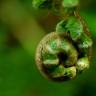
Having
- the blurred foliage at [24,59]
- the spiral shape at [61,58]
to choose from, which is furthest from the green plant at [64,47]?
the blurred foliage at [24,59]

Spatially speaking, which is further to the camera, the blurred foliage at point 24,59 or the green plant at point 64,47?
the blurred foliage at point 24,59

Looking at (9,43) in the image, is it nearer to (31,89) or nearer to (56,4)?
(31,89)

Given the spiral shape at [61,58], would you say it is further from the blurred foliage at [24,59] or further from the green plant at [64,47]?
the blurred foliage at [24,59]

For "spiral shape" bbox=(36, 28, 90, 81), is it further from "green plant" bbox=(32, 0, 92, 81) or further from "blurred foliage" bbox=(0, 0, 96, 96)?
"blurred foliage" bbox=(0, 0, 96, 96)

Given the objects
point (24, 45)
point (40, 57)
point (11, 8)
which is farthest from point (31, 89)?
point (40, 57)

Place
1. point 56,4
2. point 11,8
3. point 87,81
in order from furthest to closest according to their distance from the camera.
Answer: point 11,8, point 87,81, point 56,4

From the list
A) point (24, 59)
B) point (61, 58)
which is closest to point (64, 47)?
point (61, 58)
